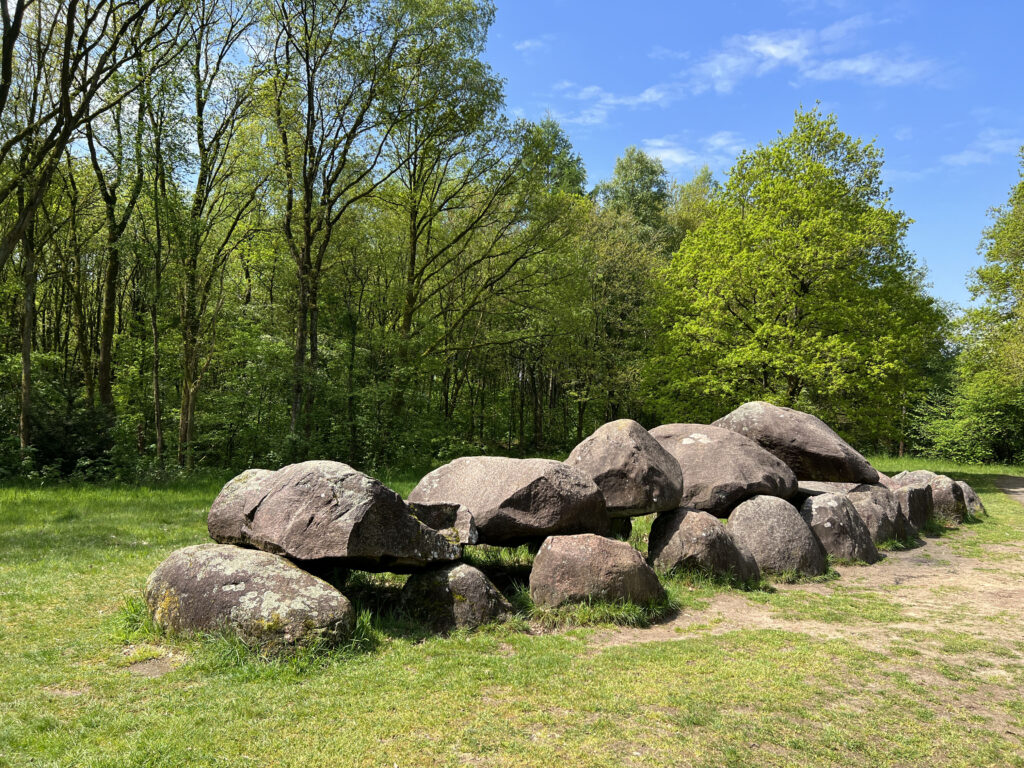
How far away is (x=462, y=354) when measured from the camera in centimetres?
2830

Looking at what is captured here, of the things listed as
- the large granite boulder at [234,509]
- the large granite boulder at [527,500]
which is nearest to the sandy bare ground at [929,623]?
the large granite boulder at [527,500]

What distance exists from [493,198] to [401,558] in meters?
18.6

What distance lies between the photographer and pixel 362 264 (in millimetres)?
24156

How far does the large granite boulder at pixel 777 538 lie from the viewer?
9.91 meters

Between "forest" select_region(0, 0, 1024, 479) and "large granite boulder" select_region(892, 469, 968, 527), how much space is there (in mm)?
4429

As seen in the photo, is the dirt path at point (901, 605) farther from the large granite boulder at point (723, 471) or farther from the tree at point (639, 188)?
the tree at point (639, 188)

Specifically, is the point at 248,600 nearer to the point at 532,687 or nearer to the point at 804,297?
the point at 532,687

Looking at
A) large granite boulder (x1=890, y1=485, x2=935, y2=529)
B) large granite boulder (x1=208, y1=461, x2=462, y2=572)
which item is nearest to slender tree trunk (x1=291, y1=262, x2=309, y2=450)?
large granite boulder (x1=208, y1=461, x2=462, y2=572)

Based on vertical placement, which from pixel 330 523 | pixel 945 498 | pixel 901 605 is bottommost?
pixel 901 605

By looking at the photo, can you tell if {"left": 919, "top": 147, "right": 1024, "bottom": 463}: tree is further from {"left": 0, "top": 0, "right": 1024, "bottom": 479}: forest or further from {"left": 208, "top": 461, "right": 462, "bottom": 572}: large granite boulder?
{"left": 208, "top": 461, "right": 462, "bottom": 572}: large granite boulder

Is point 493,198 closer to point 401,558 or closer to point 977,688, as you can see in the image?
point 401,558

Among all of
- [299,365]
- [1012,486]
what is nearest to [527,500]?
[299,365]

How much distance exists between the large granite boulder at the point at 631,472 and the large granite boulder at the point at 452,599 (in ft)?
8.31

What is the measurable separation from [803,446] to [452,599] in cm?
979
